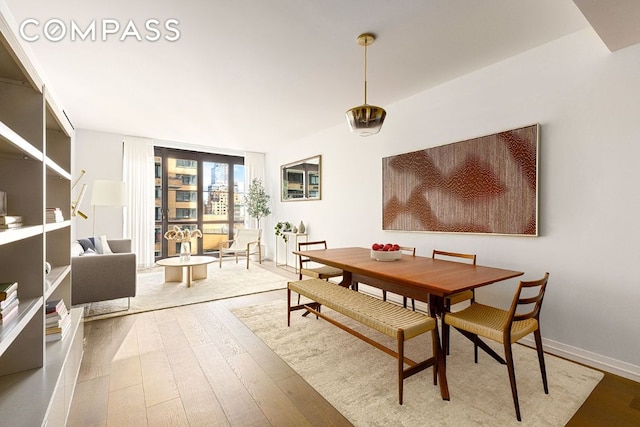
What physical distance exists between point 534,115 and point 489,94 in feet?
1.58

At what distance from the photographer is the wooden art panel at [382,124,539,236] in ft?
8.36

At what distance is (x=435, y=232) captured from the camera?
10.8ft

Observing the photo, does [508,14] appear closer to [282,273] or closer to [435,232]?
[435,232]

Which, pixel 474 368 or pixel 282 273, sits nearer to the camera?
pixel 474 368

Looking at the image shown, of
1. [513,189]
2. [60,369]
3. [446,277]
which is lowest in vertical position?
[60,369]

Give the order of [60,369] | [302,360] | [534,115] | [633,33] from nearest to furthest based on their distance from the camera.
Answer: [60,369] → [633,33] → [302,360] → [534,115]

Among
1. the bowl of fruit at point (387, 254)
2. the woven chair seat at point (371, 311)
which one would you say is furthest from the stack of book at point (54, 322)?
the bowl of fruit at point (387, 254)

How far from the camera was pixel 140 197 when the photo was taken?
18.8 ft

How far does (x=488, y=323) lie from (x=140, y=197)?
610 centimetres

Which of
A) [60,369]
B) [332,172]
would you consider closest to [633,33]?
[332,172]

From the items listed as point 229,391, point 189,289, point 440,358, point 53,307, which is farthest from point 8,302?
point 189,289

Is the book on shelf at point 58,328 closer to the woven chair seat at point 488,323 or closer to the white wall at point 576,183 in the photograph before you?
the woven chair seat at point 488,323

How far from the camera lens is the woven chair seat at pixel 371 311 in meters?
1.86

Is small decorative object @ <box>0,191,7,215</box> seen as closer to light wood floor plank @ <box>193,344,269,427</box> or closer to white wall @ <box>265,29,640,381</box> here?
light wood floor plank @ <box>193,344,269,427</box>
